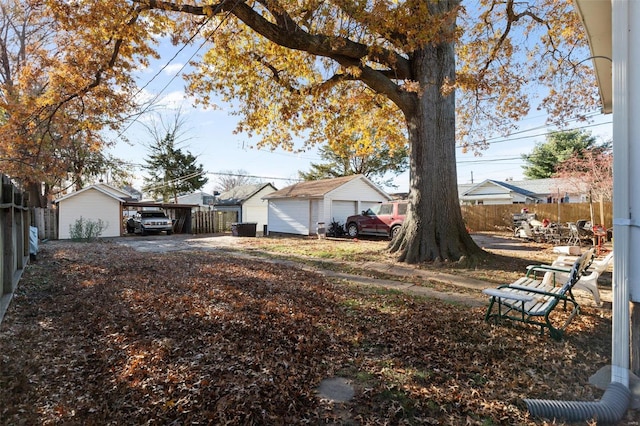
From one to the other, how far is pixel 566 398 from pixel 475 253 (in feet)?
21.4

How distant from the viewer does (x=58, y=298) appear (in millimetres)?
5320

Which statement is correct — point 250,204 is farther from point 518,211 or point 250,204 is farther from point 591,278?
point 591,278

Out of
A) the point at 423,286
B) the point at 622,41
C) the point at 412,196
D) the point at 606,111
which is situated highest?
the point at 606,111

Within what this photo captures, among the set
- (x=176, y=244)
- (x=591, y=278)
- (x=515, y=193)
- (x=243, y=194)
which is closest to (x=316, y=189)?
(x=176, y=244)

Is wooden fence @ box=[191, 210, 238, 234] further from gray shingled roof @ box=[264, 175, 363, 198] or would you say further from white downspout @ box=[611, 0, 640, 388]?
white downspout @ box=[611, 0, 640, 388]

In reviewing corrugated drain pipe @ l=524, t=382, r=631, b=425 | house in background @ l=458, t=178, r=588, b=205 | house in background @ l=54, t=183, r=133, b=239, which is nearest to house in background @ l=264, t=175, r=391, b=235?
house in background @ l=54, t=183, r=133, b=239

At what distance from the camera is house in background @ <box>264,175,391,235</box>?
63.0 ft

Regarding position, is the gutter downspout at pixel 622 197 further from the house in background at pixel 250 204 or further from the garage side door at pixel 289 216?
the house in background at pixel 250 204

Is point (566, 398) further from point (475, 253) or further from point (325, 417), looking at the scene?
point (475, 253)

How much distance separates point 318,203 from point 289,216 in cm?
Answer: 286

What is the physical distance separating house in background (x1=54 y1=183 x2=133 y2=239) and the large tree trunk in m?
19.9

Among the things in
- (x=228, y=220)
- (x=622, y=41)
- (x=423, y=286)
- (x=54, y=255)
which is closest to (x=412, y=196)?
(x=423, y=286)

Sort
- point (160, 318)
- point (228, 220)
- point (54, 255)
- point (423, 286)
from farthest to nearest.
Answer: point (228, 220), point (54, 255), point (423, 286), point (160, 318)

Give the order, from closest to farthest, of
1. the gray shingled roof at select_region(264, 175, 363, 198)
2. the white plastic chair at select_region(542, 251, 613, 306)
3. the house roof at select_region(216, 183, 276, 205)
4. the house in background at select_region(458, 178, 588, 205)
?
the white plastic chair at select_region(542, 251, 613, 306)
the gray shingled roof at select_region(264, 175, 363, 198)
the house in background at select_region(458, 178, 588, 205)
the house roof at select_region(216, 183, 276, 205)
